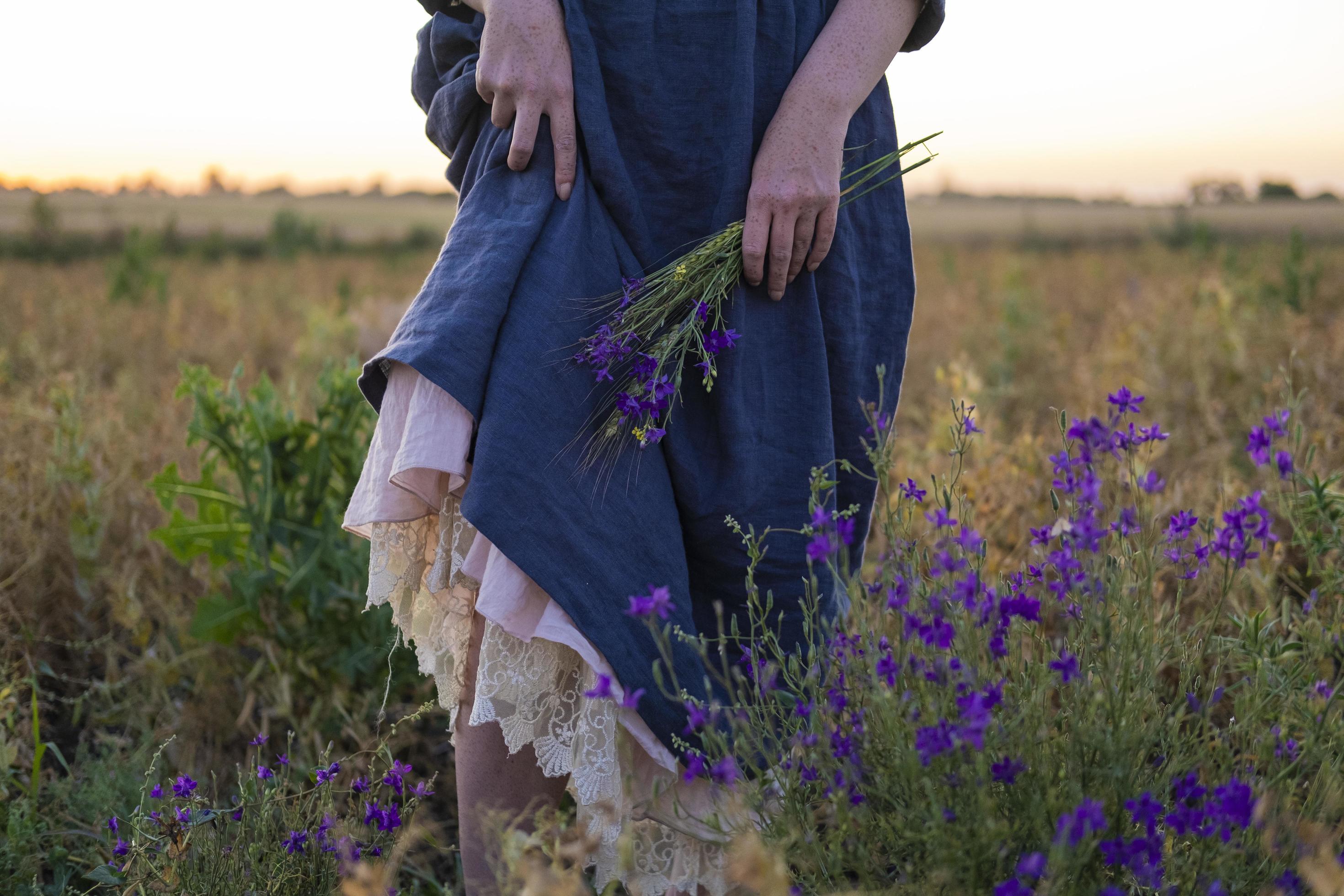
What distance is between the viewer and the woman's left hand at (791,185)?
1326 millimetres

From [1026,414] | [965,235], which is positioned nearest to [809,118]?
[1026,414]

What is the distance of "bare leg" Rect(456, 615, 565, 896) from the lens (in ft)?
4.52

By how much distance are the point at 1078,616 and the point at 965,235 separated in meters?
30.3

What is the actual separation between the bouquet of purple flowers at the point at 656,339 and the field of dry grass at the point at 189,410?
1.12 meters

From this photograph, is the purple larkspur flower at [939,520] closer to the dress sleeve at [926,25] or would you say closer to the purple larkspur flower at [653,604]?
the purple larkspur flower at [653,604]

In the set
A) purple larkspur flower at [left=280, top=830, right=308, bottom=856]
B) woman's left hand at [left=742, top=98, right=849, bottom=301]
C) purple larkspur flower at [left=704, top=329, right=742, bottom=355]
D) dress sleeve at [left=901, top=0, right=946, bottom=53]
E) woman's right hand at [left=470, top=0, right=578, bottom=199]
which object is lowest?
purple larkspur flower at [left=280, top=830, right=308, bottom=856]

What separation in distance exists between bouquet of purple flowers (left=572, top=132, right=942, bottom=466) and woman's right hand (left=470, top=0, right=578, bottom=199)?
7.8 inches

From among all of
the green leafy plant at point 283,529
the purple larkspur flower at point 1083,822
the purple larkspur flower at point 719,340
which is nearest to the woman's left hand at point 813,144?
the purple larkspur flower at point 719,340

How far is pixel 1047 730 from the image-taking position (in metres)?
1.06

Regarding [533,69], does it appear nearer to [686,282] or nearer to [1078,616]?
[686,282]

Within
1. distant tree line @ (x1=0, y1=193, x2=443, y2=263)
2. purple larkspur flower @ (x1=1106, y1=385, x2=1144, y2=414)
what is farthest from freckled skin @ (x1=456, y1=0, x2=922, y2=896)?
distant tree line @ (x1=0, y1=193, x2=443, y2=263)

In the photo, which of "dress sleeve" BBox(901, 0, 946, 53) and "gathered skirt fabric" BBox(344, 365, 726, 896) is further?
"dress sleeve" BBox(901, 0, 946, 53)

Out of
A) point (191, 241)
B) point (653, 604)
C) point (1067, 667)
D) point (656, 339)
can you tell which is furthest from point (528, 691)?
point (191, 241)

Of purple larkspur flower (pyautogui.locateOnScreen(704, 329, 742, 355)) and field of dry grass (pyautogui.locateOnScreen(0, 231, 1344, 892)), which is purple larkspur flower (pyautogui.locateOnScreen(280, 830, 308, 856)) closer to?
field of dry grass (pyautogui.locateOnScreen(0, 231, 1344, 892))
